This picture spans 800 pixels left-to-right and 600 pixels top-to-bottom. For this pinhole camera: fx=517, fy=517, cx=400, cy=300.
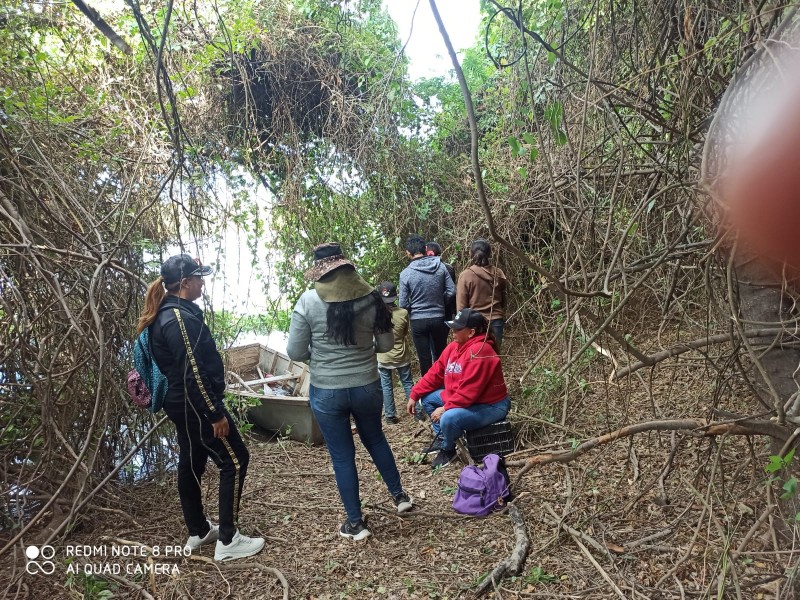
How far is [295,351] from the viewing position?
10.2 ft

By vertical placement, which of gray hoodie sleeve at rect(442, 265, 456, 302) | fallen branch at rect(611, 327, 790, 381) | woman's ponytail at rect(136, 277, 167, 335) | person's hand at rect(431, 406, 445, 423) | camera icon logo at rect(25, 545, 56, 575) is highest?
woman's ponytail at rect(136, 277, 167, 335)

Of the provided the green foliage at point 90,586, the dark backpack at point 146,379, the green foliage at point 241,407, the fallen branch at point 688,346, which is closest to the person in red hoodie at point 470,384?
the fallen branch at point 688,346

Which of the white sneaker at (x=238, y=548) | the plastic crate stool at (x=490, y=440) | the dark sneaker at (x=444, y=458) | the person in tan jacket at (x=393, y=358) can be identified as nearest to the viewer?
Answer: the white sneaker at (x=238, y=548)

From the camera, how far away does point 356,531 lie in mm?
3191

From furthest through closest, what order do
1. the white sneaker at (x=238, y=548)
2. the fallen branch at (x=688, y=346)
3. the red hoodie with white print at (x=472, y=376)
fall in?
the red hoodie with white print at (x=472, y=376) < the white sneaker at (x=238, y=548) < the fallen branch at (x=688, y=346)

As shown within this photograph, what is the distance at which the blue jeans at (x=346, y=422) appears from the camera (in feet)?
10.1

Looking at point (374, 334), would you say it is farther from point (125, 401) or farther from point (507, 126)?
point (507, 126)

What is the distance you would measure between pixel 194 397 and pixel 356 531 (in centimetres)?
130

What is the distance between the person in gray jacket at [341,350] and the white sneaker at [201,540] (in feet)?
2.66

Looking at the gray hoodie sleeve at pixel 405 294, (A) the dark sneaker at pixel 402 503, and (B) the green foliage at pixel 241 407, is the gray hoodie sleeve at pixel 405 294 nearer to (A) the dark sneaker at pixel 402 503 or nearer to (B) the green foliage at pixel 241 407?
(B) the green foliage at pixel 241 407

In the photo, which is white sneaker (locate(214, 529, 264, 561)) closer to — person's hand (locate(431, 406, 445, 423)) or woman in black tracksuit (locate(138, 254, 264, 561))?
woman in black tracksuit (locate(138, 254, 264, 561))

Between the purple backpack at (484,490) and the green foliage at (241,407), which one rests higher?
the green foliage at (241,407)

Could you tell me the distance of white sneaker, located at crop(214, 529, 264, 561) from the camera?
2.98 meters

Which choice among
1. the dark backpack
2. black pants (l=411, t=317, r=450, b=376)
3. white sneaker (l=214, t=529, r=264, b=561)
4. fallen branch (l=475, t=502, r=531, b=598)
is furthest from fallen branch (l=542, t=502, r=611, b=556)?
black pants (l=411, t=317, r=450, b=376)
